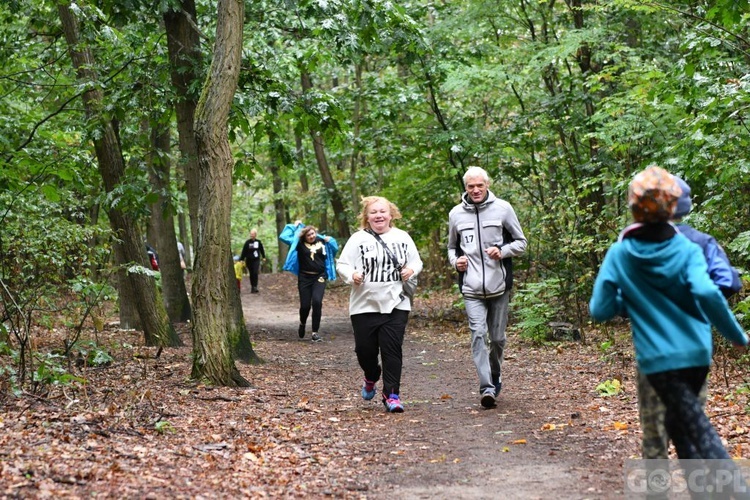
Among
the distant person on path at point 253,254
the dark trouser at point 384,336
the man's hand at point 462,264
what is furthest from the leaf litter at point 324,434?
the distant person on path at point 253,254

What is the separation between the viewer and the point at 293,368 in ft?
37.4

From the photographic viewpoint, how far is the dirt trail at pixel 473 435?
511cm

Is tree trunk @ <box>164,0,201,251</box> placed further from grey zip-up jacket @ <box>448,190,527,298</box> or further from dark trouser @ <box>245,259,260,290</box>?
dark trouser @ <box>245,259,260,290</box>

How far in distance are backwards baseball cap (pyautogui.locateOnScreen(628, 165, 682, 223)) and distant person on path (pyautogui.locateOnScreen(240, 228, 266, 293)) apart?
74.6 feet

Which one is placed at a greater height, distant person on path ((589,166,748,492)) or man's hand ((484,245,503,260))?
man's hand ((484,245,503,260))

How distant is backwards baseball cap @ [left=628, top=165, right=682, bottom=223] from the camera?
3.82 m

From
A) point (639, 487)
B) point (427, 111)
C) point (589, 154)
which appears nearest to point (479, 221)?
point (639, 487)

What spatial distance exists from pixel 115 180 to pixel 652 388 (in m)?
9.10

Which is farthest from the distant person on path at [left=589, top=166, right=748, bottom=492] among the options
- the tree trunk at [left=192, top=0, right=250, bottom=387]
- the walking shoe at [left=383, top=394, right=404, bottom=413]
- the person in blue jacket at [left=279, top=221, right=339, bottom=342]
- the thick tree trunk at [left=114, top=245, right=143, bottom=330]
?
the thick tree trunk at [left=114, top=245, right=143, bottom=330]

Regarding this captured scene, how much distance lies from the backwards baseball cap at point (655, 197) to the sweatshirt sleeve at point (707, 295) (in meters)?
0.23

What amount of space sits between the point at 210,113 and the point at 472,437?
4289 mm

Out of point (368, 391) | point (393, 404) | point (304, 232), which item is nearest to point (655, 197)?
point (393, 404)

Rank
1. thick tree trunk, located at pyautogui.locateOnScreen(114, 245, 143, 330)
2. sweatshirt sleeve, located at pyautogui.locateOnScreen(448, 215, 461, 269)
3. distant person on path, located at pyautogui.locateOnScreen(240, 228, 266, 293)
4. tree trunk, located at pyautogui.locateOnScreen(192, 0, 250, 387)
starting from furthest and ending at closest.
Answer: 1. distant person on path, located at pyautogui.locateOnScreen(240, 228, 266, 293)
2. thick tree trunk, located at pyautogui.locateOnScreen(114, 245, 143, 330)
3. tree trunk, located at pyautogui.locateOnScreen(192, 0, 250, 387)
4. sweatshirt sleeve, located at pyautogui.locateOnScreen(448, 215, 461, 269)

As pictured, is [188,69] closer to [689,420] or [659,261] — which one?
[659,261]
